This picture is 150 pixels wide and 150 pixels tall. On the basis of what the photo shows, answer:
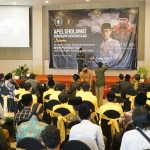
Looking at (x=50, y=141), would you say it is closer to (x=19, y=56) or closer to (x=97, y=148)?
(x=97, y=148)

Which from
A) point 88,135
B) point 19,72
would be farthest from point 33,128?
point 19,72

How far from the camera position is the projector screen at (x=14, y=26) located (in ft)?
43.4

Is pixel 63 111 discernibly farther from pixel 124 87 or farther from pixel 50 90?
pixel 124 87

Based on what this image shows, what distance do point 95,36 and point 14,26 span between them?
12.4ft

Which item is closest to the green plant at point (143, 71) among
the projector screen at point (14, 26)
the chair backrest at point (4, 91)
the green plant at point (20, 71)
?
the green plant at point (20, 71)

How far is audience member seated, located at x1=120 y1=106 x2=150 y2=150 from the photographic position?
246 cm

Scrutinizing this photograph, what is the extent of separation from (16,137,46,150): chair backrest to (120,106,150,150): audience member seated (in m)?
0.77

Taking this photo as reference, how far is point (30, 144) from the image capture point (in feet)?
8.85

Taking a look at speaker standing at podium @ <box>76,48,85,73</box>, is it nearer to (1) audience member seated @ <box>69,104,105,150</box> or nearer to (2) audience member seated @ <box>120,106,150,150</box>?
(1) audience member seated @ <box>69,104,105,150</box>

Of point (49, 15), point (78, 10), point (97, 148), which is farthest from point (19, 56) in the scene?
point (97, 148)

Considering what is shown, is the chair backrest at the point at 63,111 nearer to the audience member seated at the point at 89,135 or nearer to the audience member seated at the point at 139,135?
the audience member seated at the point at 89,135

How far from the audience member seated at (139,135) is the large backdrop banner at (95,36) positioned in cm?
1037

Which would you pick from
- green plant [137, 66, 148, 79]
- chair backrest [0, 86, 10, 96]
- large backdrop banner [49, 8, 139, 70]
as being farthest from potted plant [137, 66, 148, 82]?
chair backrest [0, 86, 10, 96]

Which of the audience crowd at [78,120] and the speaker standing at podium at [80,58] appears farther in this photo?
the speaker standing at podium at [80,58]
